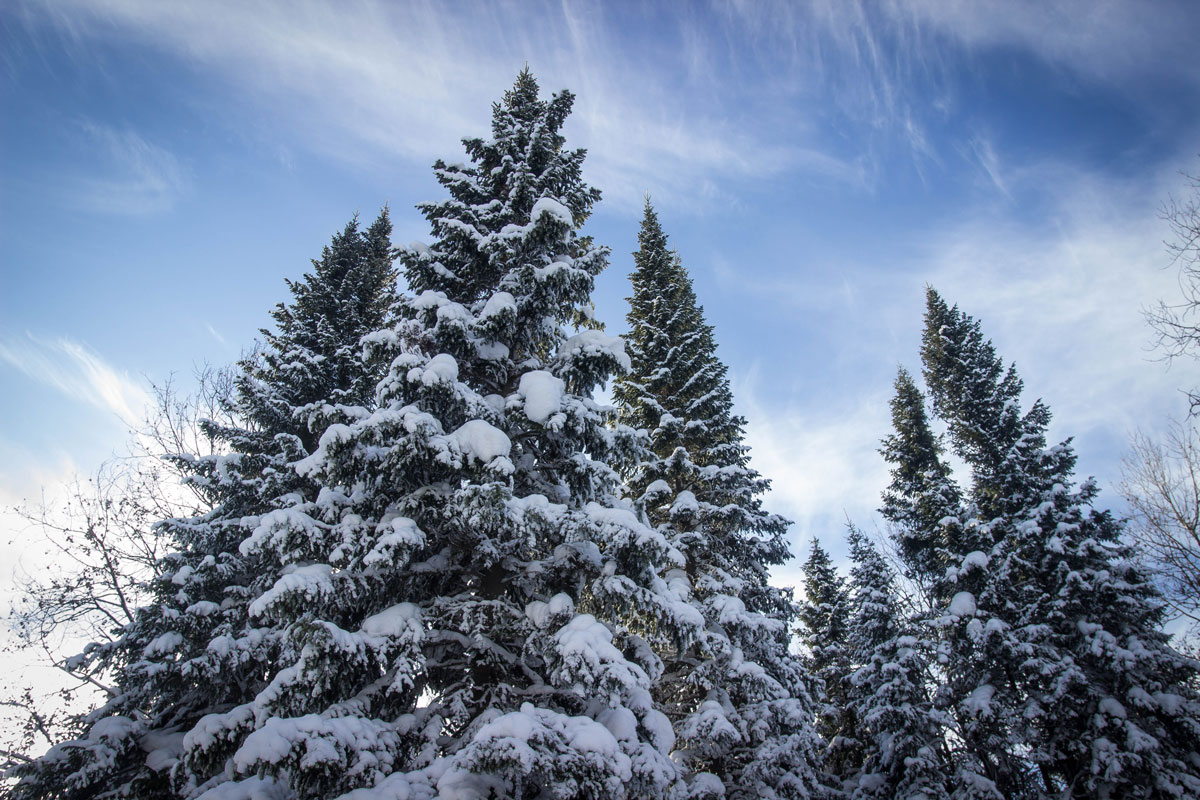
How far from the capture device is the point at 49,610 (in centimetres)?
1241

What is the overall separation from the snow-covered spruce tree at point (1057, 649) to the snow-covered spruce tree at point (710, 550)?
6189mm

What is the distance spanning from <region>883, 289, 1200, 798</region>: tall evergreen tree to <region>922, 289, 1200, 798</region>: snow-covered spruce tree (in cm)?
3

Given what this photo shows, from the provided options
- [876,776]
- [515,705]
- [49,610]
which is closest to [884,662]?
[876,776]

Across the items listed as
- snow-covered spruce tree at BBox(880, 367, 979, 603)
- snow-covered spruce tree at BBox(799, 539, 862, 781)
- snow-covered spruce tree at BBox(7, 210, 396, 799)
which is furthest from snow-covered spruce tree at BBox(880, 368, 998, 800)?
snow-covered spruce tree at BBox(7, 210, 396, 799)

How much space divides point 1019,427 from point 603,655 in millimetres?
19356

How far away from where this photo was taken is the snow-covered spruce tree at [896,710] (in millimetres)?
13211

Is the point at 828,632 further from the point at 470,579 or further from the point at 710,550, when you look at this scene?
the point at 470,579

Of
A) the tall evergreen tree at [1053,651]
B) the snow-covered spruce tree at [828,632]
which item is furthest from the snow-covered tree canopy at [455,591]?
the snow-covered spruce tree at [828,632]

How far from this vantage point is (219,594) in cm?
1073

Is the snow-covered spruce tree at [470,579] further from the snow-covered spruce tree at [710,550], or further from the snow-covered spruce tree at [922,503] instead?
the snow-covered spruce tree at [922,503]

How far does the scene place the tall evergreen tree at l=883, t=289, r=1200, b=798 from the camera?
469 inches

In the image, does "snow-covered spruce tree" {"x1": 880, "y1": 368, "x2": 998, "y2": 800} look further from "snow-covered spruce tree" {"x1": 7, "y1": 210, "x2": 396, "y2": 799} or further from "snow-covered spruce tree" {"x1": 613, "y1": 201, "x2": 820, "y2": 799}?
"snow-covered spruce tree" {"x1": 7, "y1": 210, "x2": 396, "y2": 799}

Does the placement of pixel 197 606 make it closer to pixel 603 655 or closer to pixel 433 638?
pixel 433 638

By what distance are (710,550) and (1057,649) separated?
10551 millimetres
